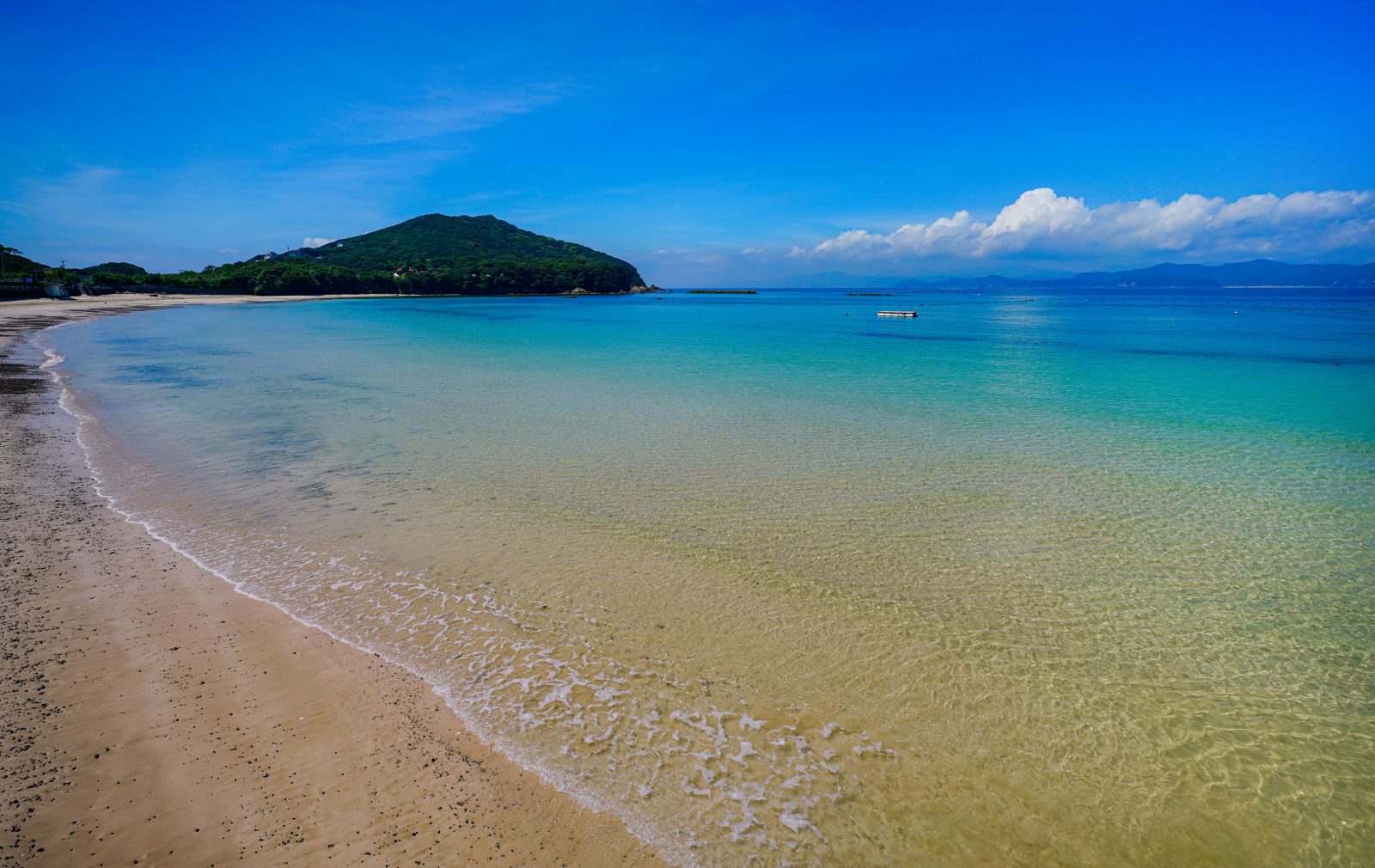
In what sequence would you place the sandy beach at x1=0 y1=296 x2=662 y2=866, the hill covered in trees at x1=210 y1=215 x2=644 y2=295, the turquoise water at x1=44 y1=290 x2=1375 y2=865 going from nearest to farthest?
the sandy beach at x1=0 y1=296 x2=662 y2=866 < the turquoise water at x1=44 y1=290 x2=1375 y2=865 < the hill covered in trees at x1=210 y1=215 x2=644 y2=295

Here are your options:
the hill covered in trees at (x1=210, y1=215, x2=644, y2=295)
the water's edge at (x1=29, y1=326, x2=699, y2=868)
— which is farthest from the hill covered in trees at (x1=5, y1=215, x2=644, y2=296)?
the water's edge at (x1=29, y1=326, x2=699, y2=868)

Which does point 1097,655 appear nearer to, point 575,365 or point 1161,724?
point 1161,724

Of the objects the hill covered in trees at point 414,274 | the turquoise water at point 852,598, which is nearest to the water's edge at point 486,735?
the turquoise water at point 852,598

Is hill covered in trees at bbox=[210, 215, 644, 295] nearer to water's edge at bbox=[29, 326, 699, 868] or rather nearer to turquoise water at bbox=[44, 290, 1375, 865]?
turquoise water at bbox=[44, 290, 1375, 865]

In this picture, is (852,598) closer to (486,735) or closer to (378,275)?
(486,735)

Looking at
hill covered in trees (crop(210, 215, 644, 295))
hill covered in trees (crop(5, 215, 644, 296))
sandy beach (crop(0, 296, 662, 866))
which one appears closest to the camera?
sandy beach (crop(0, 296, 662, 866))

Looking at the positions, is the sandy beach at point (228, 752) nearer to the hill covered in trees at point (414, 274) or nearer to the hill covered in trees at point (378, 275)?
the hill covered in trees at point (378, 275)
